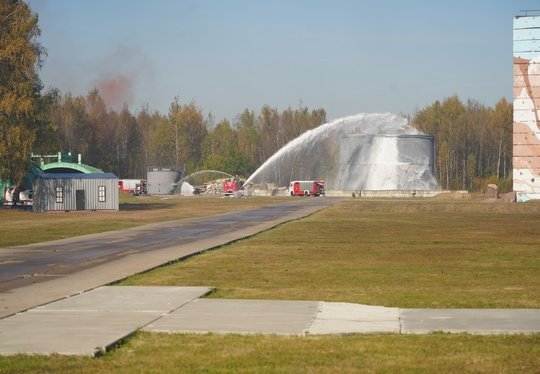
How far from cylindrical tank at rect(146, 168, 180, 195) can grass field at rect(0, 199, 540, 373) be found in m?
112

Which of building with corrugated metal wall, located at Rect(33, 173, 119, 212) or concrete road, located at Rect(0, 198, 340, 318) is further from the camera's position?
building with corrugated metal wall, located at Rect(33, 173, 119, 212)

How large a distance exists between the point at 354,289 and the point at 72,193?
210 ft

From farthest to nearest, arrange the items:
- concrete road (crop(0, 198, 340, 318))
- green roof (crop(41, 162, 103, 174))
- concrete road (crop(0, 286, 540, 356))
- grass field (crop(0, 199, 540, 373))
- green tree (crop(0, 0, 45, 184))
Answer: green roof (crop(41, 162, 103, 174)) < green tree (crop(0, 0, 45, 184)) < concrete road (crop(0, 198, 340, 318)) < concrete road (crop(0, 286, 540, 356)) < grass field (crop(0, 199, 540, 373))

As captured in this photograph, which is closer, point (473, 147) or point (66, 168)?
point (66, 168)

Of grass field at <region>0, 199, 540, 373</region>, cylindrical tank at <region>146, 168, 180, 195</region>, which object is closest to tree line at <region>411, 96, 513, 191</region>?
cylindrical tank at <region>146, 168, 180, 195</region>

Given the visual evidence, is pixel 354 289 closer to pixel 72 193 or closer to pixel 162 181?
pixel 72 193

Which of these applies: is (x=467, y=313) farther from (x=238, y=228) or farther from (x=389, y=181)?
(x=389, y=181)

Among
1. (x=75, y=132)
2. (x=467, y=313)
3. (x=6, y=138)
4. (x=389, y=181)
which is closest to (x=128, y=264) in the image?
(x=467, y=313)

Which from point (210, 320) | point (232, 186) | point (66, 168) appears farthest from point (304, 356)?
point (232, 186)

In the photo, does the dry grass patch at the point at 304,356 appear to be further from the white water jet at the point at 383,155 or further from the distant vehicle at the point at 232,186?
the distant vehicle at the point at 232,186

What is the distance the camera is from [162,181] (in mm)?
157125

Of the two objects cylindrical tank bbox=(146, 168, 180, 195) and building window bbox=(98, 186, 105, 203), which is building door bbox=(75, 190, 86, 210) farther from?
cylindrical tank bbox=(146, 168, 180, 195)

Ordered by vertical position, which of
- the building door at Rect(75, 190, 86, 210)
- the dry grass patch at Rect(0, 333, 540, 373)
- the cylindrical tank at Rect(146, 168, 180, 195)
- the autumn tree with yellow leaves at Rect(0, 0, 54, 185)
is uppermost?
the autumn tree with yellow leaves at Rect(0, 0, 54, 185)

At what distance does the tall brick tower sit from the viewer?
9681 cm
